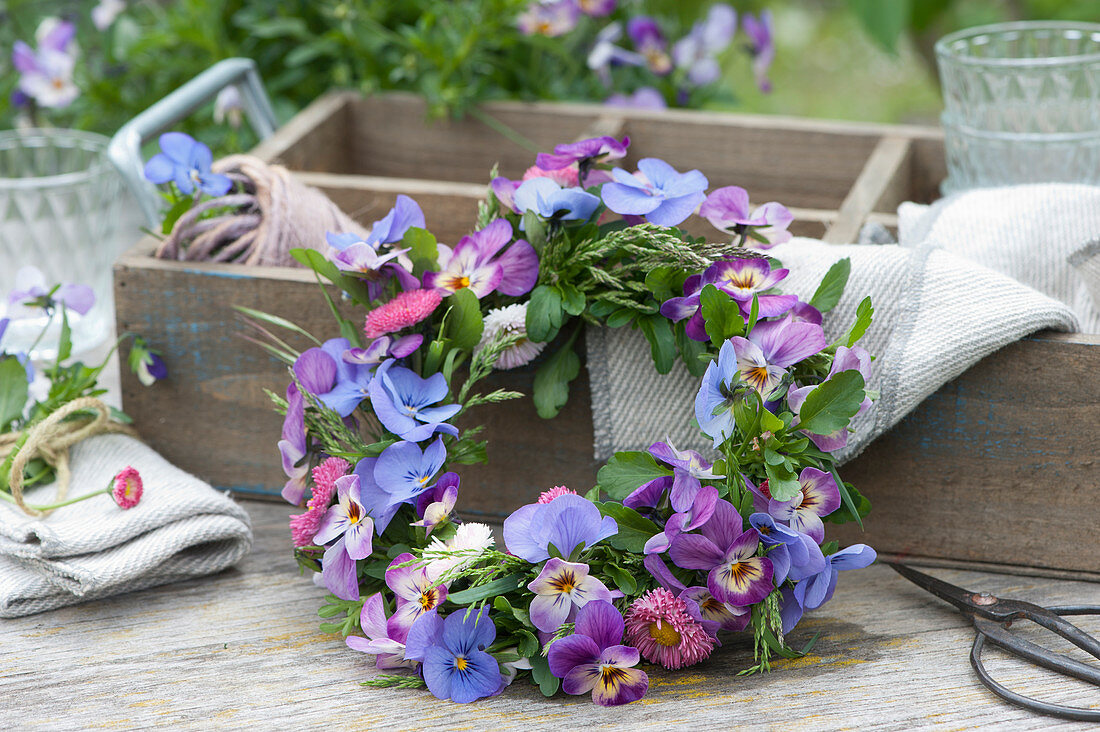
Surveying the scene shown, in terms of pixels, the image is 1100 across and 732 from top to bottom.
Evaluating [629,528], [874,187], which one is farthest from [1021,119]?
[629,528]

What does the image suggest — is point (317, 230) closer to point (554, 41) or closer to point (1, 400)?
point (1, 400)

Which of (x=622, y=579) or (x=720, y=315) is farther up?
(x=720, y=315)

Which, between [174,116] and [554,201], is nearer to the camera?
[554,201]

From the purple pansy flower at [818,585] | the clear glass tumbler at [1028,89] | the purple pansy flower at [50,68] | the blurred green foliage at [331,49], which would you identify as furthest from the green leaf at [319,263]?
the purple pansy flower at [50,68]

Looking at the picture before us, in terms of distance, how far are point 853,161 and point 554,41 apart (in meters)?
0.32

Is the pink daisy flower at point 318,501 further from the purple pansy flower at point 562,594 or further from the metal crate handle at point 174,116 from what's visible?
the metal crate handle at point 174,116

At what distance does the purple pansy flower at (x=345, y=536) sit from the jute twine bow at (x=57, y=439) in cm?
20

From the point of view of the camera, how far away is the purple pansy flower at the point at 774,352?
0.58 metres

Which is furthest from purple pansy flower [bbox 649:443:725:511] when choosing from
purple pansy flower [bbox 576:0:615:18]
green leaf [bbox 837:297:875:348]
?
purple pansy flower [bbox 576:0:615:18]

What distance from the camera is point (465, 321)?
0.64 meters

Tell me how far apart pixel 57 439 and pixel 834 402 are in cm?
50

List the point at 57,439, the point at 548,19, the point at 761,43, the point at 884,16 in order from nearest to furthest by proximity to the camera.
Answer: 1. the point at 57,439
2. the point at 548,19
3. the point at 761,43
4. the point at 884,16

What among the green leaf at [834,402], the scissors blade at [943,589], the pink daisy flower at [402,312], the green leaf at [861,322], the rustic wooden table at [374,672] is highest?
the green leaf at [861,322]

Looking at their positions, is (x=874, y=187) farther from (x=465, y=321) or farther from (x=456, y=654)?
(x=456, y=654)
